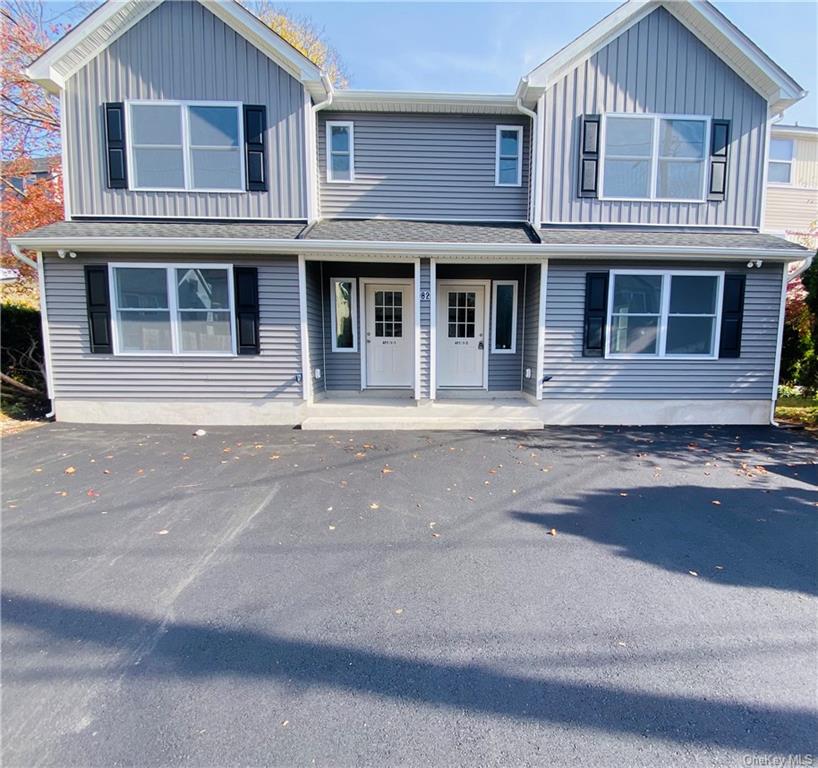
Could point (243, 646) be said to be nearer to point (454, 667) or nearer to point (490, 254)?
point (454, 667)

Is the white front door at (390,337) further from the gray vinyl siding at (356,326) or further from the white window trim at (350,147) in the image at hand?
the white window trim at (350,147)

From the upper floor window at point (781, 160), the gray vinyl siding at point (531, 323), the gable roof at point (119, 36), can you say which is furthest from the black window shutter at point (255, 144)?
the upper floor window at point (781, 160)

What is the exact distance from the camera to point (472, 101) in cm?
750

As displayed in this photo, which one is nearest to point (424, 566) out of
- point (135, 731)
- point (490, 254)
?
point (135, 731)

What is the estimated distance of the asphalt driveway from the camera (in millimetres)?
1683

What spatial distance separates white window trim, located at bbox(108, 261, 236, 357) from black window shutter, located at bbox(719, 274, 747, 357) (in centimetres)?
832

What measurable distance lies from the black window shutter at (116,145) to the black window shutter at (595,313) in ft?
26.7

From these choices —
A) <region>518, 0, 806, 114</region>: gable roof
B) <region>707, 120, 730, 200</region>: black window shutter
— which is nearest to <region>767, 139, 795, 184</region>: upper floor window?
<region>518, 0, 806, 114</region>: gable roof

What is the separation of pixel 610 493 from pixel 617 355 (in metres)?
3.67

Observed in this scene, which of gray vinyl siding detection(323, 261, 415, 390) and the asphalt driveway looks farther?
gray vinyl siding detection(323, 261, 415, 390)

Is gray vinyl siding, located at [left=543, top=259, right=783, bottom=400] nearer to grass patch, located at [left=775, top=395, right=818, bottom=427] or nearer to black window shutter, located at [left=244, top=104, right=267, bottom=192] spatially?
grass patch, located at [left=775, top=395, right=818, bottom=427]

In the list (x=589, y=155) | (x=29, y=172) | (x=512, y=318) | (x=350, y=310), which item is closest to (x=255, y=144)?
(x=350, y=310)

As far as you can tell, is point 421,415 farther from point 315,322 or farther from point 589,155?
point 589,155

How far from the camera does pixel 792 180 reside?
12.1m
